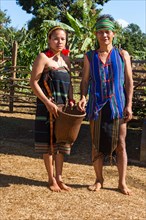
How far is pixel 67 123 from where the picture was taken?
359cm

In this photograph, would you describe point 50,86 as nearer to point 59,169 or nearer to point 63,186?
point 59,169

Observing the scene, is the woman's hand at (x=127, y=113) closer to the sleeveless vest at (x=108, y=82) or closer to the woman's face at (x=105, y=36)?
the sleeveless vest at (x=108, y=82)

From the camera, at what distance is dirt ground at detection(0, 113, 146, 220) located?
132 inches

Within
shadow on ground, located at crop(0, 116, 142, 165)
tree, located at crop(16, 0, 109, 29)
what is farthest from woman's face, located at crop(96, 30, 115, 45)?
tree, located at crop(16, 0, 109, 29)

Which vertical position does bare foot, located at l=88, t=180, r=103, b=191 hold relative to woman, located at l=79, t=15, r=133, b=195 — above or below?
below

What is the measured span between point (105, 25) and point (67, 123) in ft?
3.23

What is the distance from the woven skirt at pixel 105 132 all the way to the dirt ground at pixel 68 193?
0.46 meters

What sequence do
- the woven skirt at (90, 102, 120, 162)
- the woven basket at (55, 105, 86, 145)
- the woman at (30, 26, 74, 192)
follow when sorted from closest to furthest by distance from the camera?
1. the woven basket at (55, 105, 86, 145)
2. the woman at (30, 26, 74, 192)
3. the woven skirt at (90, 102, 120, 162)

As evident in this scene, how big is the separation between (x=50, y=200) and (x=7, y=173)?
1.04 meters

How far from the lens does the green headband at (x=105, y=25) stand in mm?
3705

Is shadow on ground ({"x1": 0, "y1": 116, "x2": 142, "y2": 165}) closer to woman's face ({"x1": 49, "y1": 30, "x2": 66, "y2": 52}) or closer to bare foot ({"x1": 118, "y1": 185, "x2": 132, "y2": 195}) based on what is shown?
bare foot ({"x1": 118, "y1": 185, "x2": 132, "y2": 195})

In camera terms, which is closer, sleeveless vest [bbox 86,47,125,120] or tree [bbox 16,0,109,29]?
sleeveless vest [bbox 86,47,125,120]

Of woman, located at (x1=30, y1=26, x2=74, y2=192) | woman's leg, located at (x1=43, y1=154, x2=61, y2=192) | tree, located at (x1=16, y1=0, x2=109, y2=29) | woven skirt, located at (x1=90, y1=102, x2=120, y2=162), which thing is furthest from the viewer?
tree, located at (x1=16, y1=0, x2=109, y2=29)

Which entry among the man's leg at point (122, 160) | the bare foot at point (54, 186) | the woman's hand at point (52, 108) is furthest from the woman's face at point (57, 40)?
the bare foot at point (54, 186)
